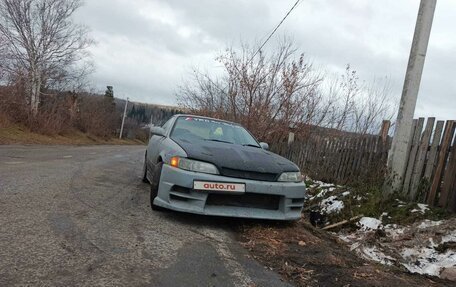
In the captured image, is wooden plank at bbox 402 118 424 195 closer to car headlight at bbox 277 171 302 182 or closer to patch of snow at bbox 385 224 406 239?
patch of snow at bbox 385 224 406 239

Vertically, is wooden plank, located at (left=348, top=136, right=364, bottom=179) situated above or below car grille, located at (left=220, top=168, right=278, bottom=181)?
above

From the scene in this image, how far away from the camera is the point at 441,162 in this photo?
6.04 meters

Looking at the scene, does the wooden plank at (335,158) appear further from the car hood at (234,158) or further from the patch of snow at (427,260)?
the patch of snow at (427,260)

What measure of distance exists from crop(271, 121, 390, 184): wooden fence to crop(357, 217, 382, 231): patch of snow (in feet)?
4.70

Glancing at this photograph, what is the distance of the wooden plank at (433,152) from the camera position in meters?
6.18

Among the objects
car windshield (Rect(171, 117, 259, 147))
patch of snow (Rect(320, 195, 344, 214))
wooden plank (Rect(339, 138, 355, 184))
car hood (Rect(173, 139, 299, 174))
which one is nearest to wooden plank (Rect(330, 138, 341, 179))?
wooden plank (Rect(339, 138, 355, 184))

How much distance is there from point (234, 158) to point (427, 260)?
240cm

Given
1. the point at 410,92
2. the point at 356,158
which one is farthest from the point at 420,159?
the point at 356,158

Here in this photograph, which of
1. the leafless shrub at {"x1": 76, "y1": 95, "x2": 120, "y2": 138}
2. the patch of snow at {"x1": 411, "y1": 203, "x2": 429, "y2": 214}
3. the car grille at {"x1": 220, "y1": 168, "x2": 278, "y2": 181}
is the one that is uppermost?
the car grille at {"x1": 220, "y1": 168, "x2": 278, "y2": 181}

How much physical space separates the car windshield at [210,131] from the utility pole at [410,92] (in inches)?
91.6

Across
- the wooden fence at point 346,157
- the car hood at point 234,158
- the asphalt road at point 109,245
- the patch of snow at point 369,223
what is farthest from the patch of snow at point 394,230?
the asphalt road at point 109,245

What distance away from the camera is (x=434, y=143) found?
20.5 ft

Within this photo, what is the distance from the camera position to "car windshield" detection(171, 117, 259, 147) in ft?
20.5

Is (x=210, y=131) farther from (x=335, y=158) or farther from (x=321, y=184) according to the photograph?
(x=335, y=158)
